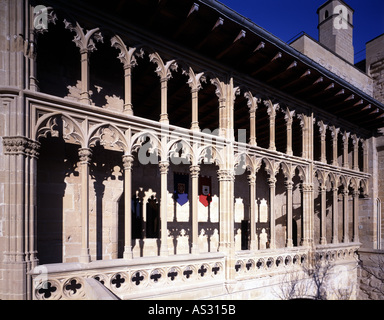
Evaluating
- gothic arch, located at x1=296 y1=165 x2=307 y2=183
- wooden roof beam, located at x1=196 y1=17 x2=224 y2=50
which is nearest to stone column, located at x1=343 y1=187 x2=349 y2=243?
gothic arch, located at x1=296 y1=165 x2=307 y2=183

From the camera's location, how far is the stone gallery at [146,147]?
5.36 metres

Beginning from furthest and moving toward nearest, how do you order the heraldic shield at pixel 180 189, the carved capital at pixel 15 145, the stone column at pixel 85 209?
the heraldic shield at pixel 180 189 < the stone column at pixel 85 209 < the carved capital at pixel 15 145

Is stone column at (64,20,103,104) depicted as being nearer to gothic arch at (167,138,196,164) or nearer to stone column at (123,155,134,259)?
stone column at (123,155,134,259)

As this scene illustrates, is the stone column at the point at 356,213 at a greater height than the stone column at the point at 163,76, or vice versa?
the stone column at the point at 163,76

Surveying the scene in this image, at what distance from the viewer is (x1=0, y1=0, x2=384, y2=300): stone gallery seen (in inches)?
211

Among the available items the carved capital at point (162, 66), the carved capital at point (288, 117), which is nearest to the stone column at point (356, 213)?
the carved capital at point (288, 117)

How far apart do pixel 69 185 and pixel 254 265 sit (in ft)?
18.6

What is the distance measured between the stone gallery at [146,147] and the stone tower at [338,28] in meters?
5.17

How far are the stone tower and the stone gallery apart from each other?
5171 millimetres

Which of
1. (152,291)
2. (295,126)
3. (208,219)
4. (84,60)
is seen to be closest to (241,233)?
(208,219)

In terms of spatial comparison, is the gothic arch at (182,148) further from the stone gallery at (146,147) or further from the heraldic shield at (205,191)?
the heraldic shield at (205,191)

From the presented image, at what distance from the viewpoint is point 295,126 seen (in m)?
14.4

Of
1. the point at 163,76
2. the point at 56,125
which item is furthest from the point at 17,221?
the point at 163,76

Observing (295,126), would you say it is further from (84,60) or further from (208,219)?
(84,60)
